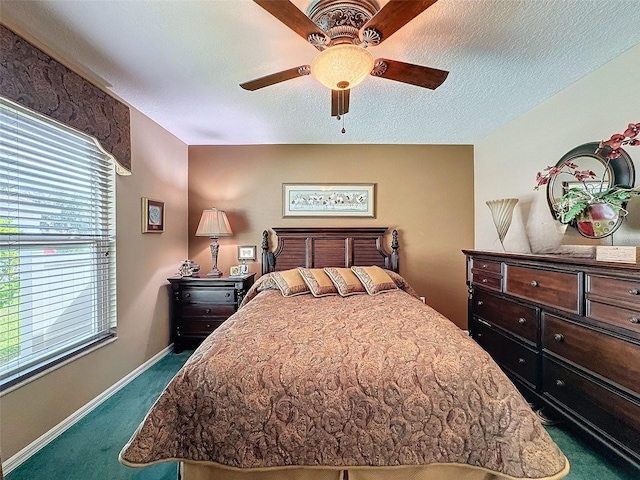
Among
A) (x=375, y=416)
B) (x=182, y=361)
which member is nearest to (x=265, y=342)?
(x=375, y=416)

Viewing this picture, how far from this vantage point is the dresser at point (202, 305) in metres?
3.17

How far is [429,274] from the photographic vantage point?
3668 millimetres

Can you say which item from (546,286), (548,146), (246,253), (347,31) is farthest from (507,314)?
(246,253)

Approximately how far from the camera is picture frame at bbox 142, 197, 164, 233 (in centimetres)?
279

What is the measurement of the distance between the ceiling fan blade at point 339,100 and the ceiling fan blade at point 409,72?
0.25 metres

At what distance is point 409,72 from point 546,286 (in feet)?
5.39

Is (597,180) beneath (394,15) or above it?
beneath

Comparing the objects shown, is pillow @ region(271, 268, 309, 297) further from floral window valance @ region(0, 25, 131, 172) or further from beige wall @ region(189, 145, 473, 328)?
floral window valance @ region(0, 25, 131, 172)

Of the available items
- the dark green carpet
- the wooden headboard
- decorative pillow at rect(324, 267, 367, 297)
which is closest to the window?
the dark green carpet

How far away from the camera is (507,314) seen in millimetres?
2277

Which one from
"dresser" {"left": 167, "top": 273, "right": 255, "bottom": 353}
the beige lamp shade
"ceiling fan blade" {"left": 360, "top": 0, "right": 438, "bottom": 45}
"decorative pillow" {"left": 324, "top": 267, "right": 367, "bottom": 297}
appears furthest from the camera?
the beige lamp shade

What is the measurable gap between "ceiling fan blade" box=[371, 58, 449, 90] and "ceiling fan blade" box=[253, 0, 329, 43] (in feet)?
1.22

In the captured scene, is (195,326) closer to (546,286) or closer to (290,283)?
(290,283)

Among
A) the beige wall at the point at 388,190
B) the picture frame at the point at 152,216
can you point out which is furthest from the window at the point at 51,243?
the beige wall at the point at 388,190
